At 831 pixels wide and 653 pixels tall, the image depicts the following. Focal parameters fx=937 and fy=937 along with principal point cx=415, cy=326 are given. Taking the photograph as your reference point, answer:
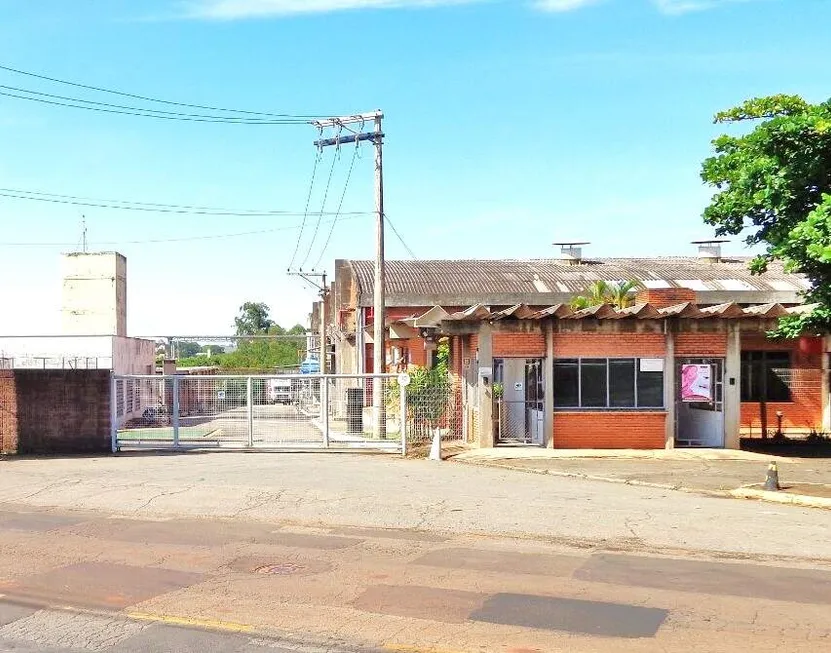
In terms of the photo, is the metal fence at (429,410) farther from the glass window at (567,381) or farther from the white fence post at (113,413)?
the white fence post at (113,413)

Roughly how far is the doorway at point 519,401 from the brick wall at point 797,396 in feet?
24.8

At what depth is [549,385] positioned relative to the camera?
72.7 feet

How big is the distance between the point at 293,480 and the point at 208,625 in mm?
9540

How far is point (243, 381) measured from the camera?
22.5m

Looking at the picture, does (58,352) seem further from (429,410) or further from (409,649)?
(409,649)

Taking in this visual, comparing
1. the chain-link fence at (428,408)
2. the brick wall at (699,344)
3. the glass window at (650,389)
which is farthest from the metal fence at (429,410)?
the brick wall at (699,344)

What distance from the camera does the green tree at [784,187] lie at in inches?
636

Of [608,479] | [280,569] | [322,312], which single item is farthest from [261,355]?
[280,569]

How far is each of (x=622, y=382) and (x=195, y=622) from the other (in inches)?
633

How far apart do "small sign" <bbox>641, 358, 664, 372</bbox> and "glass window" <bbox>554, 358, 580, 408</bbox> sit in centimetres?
155

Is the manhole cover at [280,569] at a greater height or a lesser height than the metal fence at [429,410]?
lesser

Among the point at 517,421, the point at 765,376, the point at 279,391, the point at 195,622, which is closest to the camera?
the point at 195,622

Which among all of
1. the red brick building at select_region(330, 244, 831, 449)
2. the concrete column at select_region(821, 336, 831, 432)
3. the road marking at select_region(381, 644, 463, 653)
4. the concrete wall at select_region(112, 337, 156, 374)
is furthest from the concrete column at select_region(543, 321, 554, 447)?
the concrete wall at select_region(112, 337, 156, 374)

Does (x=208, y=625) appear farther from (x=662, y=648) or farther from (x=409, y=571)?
(x=662, y=648)
